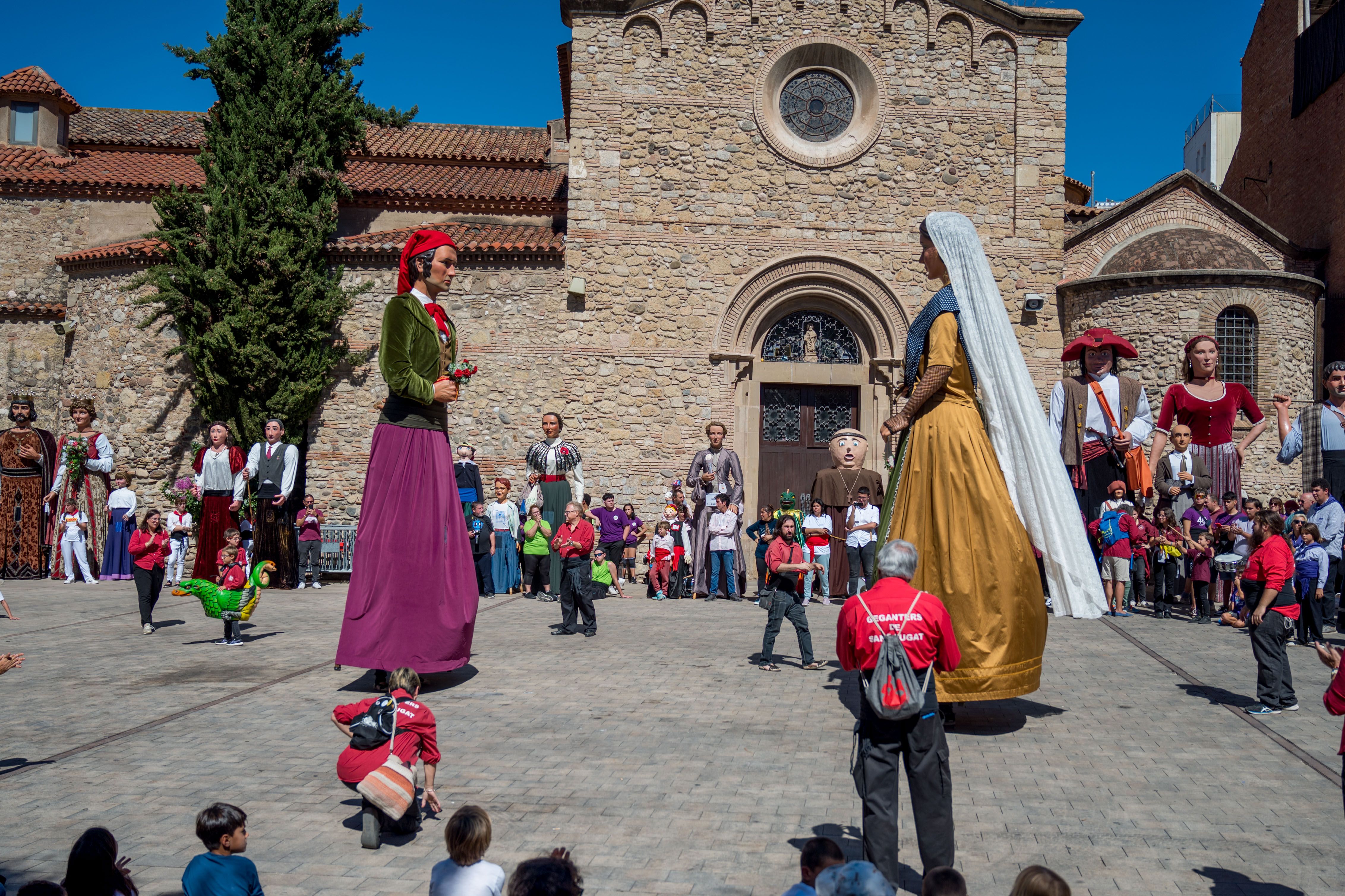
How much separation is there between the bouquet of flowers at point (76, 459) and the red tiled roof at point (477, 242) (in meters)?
5.48

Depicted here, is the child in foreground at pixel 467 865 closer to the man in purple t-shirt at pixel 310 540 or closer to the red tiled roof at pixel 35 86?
the man in purple t-shirt at pixel 310 540

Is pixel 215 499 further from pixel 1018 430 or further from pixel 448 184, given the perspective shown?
pixel 448 184

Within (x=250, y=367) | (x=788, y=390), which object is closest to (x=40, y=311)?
(x=250, y=367)

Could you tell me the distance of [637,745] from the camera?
5.63 meters

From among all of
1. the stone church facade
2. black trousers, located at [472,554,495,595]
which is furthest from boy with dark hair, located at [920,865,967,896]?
the stone church facade

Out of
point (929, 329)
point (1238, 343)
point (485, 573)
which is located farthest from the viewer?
point (1238, 343)

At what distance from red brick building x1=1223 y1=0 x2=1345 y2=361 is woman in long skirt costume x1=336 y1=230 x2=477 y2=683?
17.2 meters

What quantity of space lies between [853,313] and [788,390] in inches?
69.1

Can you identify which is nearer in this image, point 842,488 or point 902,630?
point 902,630

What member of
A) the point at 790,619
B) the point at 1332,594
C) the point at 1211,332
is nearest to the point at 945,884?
the point at 790,619

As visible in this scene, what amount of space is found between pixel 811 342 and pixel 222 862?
15.6 meters

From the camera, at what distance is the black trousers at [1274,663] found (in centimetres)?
652

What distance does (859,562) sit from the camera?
483 inches

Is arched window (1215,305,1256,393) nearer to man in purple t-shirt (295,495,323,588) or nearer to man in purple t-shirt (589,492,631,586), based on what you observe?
man in purple t-shirt (589,492,631,586)
